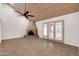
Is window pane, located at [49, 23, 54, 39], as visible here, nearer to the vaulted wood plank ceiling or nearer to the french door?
the french door

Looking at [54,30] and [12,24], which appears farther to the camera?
[54,30]

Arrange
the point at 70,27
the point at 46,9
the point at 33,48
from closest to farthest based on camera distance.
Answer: the point at 46,9 < the point at 33,48 < the point at 70,27

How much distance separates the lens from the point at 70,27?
2.94m

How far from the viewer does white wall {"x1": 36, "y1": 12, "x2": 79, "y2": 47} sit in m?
2.66

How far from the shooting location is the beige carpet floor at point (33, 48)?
2521 mm

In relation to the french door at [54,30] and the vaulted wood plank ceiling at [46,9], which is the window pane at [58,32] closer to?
the french door at [54,30]

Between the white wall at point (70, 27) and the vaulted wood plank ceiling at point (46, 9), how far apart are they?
0.32 ft

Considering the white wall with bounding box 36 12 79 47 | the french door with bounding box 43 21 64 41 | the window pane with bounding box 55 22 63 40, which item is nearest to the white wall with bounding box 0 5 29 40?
the white wall with bounding box 36 12 79 47

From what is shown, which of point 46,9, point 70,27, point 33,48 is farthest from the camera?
point 70,27

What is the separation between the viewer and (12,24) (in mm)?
2570

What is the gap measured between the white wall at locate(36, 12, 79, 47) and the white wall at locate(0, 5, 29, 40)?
30cm

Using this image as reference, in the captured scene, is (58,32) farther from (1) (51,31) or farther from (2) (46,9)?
(2) (46,9)

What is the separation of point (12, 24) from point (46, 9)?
0.68 metres

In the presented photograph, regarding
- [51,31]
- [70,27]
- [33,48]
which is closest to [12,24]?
[33,48]
